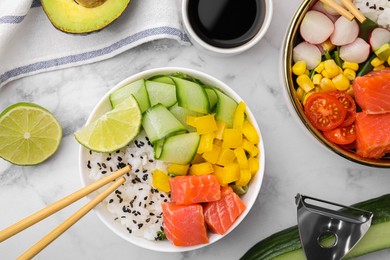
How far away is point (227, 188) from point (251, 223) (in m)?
0.26

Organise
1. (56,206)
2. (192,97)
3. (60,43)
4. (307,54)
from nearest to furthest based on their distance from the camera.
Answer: (56,206)
(192,97)
(307,54)
(60,43)

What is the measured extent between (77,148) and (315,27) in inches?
32.6

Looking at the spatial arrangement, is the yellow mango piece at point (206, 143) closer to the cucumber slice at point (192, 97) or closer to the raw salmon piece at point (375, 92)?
the cucumber slice at point (192, 97)

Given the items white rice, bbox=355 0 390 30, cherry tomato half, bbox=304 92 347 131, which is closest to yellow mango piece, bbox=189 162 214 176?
cherry tomato half, bbox=304 92 347 131

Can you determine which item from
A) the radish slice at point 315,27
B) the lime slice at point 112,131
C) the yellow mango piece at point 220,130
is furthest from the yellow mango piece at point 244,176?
the radish slice at point 315,27

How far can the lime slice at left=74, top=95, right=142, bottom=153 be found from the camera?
1.68 meters

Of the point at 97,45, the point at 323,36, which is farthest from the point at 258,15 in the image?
the point at 97,45

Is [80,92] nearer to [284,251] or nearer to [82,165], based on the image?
[82,165]

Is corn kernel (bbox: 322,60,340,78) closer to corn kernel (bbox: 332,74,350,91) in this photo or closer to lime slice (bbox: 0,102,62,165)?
corn kernel (bbox: 332,74,350,91)

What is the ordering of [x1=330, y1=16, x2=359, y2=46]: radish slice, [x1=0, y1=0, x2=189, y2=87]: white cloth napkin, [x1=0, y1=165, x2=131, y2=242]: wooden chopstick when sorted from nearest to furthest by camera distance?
[x1=0, y1=165, x2=131, y2=242]: wooden chopstick, [x1=330, y1=16, x2=359, y2=46]: radish slice, [x1=0, y1=0, x2=189, y2=87]: white cloth napkin

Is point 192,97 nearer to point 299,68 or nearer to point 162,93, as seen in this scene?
point 162,93

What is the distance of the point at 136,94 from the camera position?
5.58ft

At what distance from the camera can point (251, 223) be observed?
1927 mm

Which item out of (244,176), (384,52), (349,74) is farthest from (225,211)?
(384,52)
